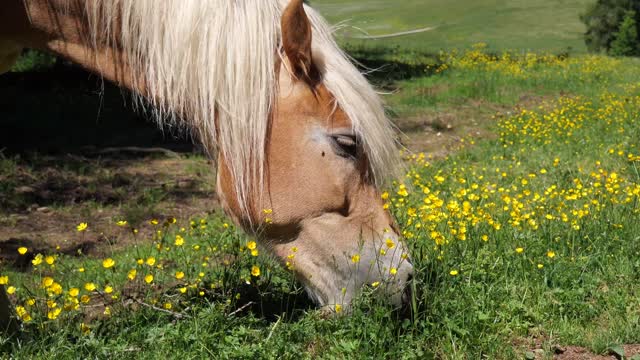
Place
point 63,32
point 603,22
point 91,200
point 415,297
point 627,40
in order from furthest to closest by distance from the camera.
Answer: point 603,22, point 627,40, point 91,200, point 63,32, point 415,297

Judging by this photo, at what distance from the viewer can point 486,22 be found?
36125 mm

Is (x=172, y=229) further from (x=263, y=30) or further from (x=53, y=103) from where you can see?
(x=53, y=103)

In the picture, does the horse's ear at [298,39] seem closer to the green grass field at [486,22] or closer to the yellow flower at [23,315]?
the yellow flower at [23,315]

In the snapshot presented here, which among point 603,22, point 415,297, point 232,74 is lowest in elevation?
point 603,22

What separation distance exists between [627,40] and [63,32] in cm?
3583

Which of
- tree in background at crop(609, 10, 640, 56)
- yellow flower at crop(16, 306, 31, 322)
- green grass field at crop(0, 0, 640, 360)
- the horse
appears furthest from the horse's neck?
tree in background at crop(609, 10, 640, 56)

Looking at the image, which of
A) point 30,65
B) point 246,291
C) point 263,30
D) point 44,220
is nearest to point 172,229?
point 44,220

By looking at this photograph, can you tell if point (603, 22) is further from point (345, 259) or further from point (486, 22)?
point (345, 259)

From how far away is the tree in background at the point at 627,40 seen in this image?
3328cm

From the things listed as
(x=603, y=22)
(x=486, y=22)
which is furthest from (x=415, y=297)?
(x=603, y=22)

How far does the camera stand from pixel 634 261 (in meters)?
3.80

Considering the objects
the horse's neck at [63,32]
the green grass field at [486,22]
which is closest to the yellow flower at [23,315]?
the horse's neck at [63,32]

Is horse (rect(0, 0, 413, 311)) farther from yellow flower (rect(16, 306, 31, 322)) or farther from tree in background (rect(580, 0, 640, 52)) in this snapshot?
tree in background (rect(580, 0, 640, 52))

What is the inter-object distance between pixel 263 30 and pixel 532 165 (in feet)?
16.9
